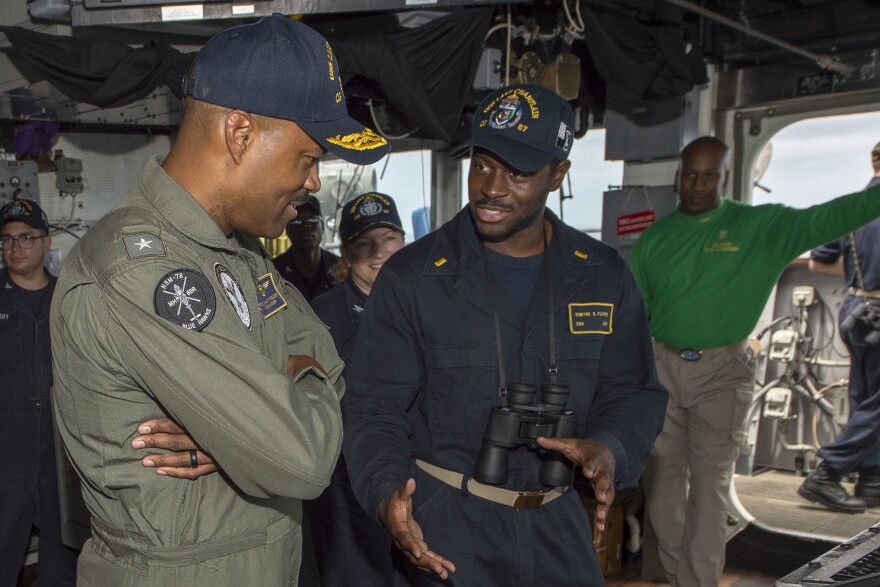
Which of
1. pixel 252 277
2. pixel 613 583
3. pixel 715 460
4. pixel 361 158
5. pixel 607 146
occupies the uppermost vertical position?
pixel 607 146

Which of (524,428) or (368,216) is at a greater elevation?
(368,216)

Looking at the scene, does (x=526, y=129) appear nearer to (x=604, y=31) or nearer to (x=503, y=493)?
(x=503, y=493)

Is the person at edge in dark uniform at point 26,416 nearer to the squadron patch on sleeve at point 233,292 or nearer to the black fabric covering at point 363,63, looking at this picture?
the black fabric covering at point 363,63

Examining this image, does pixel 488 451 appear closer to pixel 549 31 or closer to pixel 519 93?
pixel 519 93

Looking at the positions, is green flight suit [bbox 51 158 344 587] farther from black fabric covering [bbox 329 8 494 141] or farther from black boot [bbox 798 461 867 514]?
black boot [bbox 798 461 867 514]

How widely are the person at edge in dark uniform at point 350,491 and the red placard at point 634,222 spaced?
2027 millimetres

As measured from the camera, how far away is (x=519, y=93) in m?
2.29

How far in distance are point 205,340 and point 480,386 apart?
931 millimetres

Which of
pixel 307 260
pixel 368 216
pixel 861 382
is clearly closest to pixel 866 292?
pixel 861 382

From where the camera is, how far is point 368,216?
12.9ft

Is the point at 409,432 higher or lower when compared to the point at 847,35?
lower

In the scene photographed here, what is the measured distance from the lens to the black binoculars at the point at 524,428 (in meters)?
1.95

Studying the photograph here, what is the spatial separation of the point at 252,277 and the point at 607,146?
4342mm

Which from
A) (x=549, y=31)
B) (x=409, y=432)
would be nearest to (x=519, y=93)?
(x=409, y=432)
